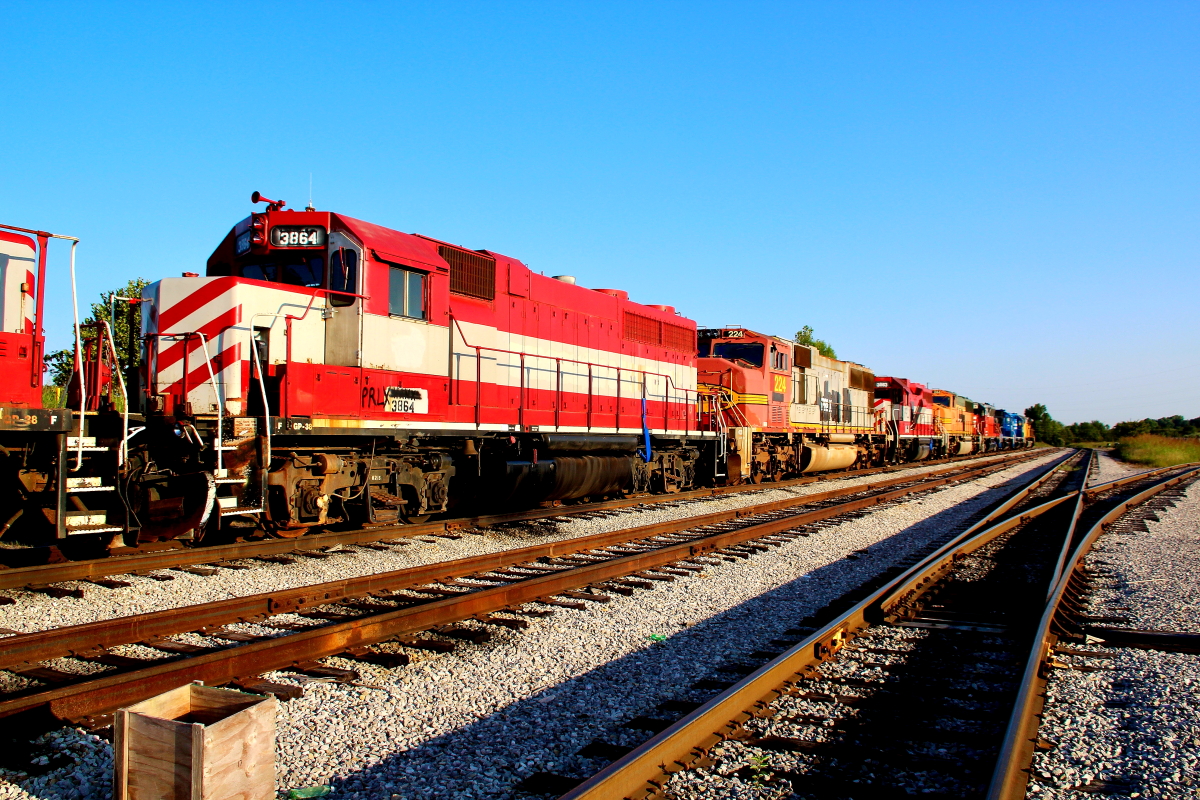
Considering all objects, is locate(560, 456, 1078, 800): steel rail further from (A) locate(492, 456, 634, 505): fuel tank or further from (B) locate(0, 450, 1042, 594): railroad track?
(A) locate(492, 456, 634, 505): fuel tank

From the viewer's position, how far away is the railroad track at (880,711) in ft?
10.1

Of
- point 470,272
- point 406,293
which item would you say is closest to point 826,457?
point 470,272

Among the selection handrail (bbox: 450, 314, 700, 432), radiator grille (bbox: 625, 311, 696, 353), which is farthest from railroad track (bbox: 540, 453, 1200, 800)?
radiator grille (bbox: 625, 311, 696, 353)

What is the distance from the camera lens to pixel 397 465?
8898 millimetres

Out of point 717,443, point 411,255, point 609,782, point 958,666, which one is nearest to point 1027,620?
point 958,666

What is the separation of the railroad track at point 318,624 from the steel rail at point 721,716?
1.93 metres

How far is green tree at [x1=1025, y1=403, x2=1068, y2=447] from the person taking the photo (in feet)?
298

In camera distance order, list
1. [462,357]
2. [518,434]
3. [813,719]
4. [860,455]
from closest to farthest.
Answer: [813,719] → [462,357] → [518,434] → [860,455]

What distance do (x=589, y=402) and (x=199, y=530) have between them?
20.5ft

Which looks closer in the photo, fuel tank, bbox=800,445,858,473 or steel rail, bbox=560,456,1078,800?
steel rail, bbox=560,456,1078,800

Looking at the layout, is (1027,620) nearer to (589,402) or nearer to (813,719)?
(813,719)

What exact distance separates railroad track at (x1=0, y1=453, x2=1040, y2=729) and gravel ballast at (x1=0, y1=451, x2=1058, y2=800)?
0.20m

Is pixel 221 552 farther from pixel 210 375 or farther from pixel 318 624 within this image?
pixel 318 624

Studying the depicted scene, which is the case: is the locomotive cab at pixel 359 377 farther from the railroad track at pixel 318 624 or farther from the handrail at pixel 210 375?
the railroad track at pixel 318 624
